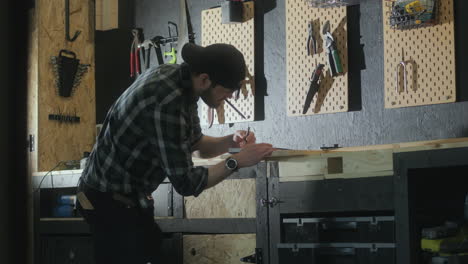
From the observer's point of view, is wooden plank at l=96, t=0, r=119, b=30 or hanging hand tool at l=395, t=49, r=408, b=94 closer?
hanging hand tool at l=395, t=49, r=408, b=94

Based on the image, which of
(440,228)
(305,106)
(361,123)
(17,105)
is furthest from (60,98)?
(440,228)

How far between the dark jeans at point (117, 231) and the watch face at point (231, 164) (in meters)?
0.35

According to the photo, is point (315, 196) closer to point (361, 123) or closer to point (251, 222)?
point (251, 222)

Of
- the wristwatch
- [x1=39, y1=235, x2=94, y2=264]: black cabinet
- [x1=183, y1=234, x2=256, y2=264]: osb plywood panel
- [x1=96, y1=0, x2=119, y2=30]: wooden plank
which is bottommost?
[x1=39, y1=235, x2=94, y2=264]: black cabinet

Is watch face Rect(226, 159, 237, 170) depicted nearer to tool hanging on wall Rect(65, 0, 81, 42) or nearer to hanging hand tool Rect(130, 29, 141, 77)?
hanging hand tool Rect(130, 29, 141, 77)

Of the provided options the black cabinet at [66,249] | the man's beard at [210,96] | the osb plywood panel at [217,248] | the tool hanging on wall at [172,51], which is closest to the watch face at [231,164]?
the man's beard at [210,96]

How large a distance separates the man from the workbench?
1.06 feet

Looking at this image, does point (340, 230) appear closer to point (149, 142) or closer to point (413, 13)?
point (149, 142)

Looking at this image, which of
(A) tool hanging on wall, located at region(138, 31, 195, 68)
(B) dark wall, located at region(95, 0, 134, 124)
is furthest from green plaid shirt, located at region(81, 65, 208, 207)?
(B) dark wall, located at region(95, 0, 134, 124)

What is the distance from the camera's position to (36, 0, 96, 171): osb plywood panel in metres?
4.02

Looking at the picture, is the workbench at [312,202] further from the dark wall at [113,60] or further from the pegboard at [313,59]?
the dark wall at [113,60]

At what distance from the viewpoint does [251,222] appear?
2.93 metres

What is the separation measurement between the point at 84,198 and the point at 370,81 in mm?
1497

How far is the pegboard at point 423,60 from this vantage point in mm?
3006
